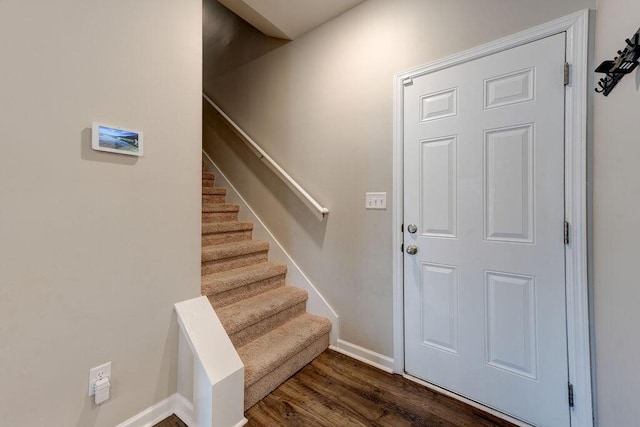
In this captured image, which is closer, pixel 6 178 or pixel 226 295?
pixel 6 178

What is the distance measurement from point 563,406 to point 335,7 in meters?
2.72

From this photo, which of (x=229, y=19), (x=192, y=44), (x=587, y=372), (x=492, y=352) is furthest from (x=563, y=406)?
(x=229, y=19)

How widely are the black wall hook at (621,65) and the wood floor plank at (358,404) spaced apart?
1.63 metres

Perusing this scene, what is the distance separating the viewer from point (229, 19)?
2.98 meters

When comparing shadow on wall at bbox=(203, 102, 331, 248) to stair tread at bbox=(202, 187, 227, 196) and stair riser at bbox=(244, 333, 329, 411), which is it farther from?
stair riser at bbox=(244, 333, 329, 411)

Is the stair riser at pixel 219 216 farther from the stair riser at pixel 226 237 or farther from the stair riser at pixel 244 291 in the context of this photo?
the stair riser at pixel 244 291

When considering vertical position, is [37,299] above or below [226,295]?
above

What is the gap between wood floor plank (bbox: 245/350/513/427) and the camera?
55.7 inches

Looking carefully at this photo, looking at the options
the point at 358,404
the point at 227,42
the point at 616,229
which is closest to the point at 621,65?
the point at 616,229

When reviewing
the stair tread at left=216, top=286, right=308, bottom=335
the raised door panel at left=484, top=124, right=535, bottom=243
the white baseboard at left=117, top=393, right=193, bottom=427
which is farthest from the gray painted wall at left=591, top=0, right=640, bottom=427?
the white baseboard at left=117, top=393, right=193, bottom=427

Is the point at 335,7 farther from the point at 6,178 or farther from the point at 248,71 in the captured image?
the point at 6,178

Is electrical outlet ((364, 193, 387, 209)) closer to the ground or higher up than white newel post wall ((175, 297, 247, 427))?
higher up

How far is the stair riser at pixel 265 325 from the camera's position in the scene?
175 cm

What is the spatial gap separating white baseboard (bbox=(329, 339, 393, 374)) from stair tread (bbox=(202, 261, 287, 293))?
2.51 feet
